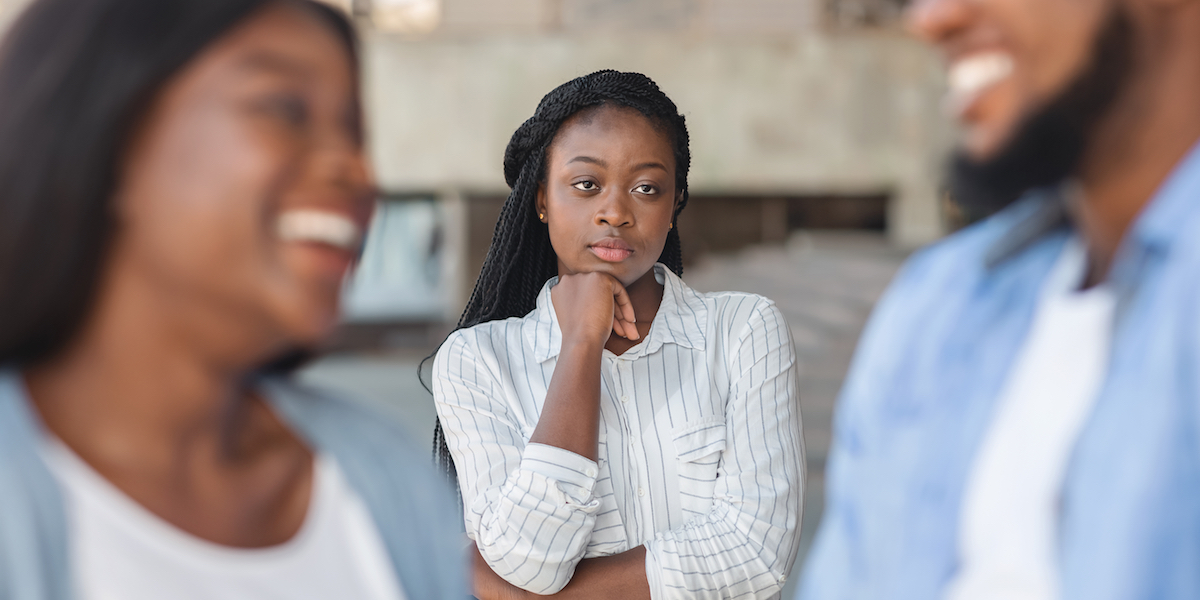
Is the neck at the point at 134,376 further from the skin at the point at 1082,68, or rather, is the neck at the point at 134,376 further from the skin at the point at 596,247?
the skin at the point at 596,247

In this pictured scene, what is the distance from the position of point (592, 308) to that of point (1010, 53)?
1023mm

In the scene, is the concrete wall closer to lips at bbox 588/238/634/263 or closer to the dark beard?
lips at bbox 588/238/634/263

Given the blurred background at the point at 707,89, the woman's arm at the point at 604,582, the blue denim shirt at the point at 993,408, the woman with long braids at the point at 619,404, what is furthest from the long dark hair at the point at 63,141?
the blurred background at the point at 707,89

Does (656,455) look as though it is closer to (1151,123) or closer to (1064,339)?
(1064,339)

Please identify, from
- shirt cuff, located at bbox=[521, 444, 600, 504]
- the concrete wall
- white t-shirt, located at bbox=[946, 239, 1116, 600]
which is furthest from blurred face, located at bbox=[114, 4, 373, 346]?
the concrete wall

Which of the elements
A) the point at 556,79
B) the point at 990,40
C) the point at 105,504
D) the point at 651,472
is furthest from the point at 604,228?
the point at 556,79

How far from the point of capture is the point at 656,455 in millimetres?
1798

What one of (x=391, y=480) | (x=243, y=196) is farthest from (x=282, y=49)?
(x=391, y=480)

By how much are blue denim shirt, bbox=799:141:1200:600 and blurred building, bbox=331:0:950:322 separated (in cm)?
1216

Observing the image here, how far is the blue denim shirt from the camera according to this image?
2.81 feet

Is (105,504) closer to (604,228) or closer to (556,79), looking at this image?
(604,228)

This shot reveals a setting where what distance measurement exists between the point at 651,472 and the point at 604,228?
452mm

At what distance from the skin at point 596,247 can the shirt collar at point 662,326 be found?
3cm

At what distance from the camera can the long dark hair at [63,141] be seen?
790 mm
